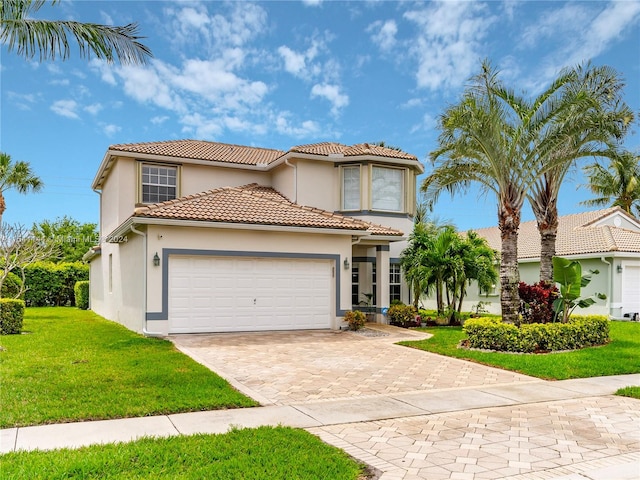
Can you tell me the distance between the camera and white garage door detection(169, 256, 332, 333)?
52.5ft

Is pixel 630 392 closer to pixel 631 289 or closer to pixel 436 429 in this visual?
pixel 436 429

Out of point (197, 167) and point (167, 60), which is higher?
point (167, 60)

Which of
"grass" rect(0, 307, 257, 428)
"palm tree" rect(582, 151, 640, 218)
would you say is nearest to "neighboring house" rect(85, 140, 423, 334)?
"grass" rect(0, 307, 257, 428)

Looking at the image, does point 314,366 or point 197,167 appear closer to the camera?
point 314,366

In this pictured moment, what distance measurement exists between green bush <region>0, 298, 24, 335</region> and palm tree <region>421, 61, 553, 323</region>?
14869 millimetres

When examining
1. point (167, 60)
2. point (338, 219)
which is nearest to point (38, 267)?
point (167, 60)

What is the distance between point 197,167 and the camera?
71.2ft

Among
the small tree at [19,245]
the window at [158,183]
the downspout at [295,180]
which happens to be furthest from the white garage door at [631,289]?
the small tree at [19,245]

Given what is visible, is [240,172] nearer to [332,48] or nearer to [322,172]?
[322,172]

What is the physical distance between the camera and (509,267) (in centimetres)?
1458

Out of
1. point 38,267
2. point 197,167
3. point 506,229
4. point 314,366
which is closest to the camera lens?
point 314,366

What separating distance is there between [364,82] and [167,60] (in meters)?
7.74

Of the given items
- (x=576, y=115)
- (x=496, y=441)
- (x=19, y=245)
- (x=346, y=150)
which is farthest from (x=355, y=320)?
(x=19, y=245)

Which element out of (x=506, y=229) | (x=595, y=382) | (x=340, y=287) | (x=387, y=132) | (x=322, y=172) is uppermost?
(x=387, y=132)
